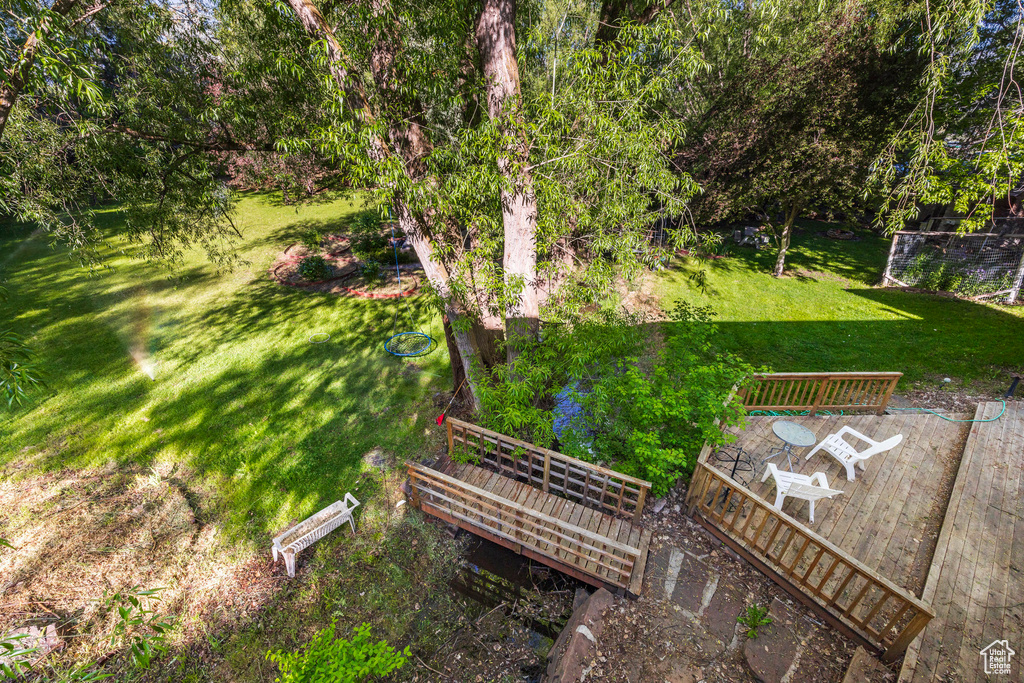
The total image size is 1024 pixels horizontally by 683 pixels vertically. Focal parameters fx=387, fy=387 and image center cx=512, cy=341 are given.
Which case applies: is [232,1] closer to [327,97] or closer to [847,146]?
Answer: [327,97]

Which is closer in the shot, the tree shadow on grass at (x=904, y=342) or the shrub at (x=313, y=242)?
the tree shadow on grass at (x=904, y=342)

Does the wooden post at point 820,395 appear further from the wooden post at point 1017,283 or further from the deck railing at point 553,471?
the wooden post at point 1017,283

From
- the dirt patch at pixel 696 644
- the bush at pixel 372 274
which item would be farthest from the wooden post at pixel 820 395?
the bush at pixel 372 274

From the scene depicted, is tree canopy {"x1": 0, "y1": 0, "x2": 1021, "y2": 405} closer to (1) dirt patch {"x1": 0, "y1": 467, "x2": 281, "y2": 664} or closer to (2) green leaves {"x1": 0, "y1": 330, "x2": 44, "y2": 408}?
(2) green leaves {"x1": 0, "y1": 330, "x2": 44, "y2": 408}

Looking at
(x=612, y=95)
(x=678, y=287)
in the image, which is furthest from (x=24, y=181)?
(x=678, y=287)

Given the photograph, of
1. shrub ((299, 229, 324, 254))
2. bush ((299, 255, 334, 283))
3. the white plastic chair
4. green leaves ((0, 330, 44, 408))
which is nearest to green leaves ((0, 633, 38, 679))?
green leaves ((0, 330, 44, 408))

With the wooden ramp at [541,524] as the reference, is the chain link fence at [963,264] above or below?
above
